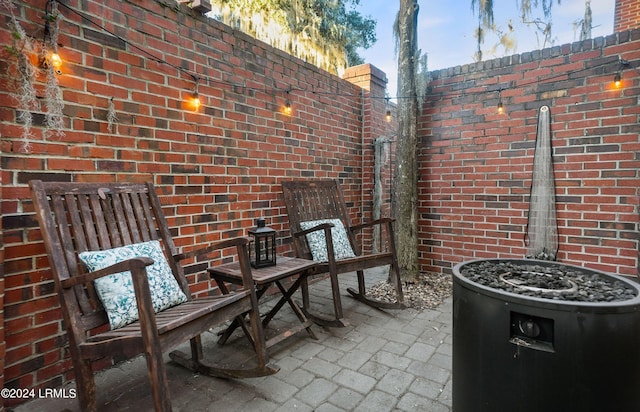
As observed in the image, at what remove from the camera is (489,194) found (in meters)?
3.44

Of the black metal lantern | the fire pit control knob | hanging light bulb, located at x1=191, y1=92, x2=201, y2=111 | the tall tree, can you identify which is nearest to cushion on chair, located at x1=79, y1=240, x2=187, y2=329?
the black metal lantern

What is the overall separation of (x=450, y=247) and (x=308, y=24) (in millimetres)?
7206

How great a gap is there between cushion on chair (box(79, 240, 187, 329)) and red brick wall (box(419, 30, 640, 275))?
9.30 ft

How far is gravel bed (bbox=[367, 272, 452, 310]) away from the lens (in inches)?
117

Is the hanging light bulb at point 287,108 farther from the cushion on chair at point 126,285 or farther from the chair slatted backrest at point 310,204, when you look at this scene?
the cushion on chair at point 126,285

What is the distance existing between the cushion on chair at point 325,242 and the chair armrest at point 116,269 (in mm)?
1562

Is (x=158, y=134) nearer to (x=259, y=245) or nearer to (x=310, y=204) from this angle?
(x=259, y=245)

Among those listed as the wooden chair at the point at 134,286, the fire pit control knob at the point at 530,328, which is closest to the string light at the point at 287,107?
the wooden chair at the point at 134,286

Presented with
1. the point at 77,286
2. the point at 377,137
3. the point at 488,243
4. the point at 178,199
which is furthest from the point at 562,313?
the point at 377,137

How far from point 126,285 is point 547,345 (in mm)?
1687

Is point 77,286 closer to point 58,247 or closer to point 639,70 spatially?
point 58,247

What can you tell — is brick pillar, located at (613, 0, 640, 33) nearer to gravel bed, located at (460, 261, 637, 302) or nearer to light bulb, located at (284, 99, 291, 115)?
light bulb, located at (284, 99, 291, 115)

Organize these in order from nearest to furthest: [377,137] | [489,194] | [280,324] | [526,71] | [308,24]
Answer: [280,324] → [526,71] → [489,194] → [377,137] → [308,24]

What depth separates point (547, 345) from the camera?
1058 millimetres
